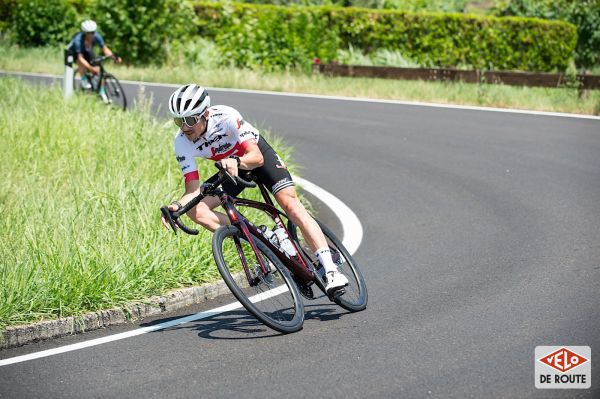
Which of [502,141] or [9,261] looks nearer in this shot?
[9,261]

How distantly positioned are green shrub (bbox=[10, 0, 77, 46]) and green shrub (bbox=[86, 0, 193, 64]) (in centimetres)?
334

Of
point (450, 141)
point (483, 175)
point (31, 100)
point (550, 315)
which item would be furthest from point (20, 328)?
point (450, 141)

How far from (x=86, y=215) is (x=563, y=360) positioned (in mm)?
5194

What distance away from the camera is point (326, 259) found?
7422mm

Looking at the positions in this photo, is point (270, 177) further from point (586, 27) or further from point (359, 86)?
point (586, 27)

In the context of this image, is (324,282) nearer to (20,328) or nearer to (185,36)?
(20,328)

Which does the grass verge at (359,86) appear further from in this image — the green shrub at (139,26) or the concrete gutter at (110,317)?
the concrete gutter at (110,317)

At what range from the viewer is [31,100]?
1580 centimetres

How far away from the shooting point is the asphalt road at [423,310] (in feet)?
19.6

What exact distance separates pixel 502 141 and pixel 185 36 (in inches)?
657

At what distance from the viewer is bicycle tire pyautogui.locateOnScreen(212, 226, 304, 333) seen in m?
6.60

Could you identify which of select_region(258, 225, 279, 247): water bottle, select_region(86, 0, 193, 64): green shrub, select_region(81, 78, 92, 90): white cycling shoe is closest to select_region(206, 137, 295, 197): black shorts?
select_region(258, 225, 279, 247): water bottle

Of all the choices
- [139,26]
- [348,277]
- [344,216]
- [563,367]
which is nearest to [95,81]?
[344,216]

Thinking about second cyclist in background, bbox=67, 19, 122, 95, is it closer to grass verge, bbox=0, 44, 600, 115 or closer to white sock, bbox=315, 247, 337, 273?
grass verge, bbox=0, 44, 600, 115
